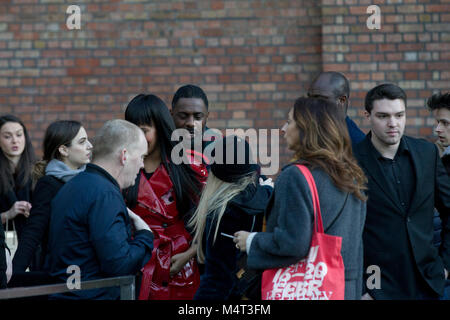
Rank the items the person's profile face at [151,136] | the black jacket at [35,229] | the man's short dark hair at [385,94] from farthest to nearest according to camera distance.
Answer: the person's profile face at [151,136], the black jacket at [35,229], the man's short dark hair at [385,94]

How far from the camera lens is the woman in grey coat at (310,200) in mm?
2637

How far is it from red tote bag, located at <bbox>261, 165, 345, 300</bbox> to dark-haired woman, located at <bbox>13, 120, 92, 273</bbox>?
5.23 ft

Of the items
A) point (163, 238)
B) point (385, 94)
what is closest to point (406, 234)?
point (385, 94)

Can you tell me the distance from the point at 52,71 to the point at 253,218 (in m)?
4.40

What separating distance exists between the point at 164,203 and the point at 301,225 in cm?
127

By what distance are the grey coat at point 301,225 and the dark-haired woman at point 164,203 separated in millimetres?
971

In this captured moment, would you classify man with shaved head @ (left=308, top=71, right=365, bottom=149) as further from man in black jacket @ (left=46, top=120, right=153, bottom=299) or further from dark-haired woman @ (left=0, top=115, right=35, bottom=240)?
dark-haired woman @ (left=0, top=115, right=35, bottom=240)

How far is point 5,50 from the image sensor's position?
22.6ft

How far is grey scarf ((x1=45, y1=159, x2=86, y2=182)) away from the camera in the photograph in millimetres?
3934

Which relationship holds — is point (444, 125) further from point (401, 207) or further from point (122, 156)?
point (122, 156)

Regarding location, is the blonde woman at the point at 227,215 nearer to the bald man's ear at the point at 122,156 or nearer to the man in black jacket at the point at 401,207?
the bald man's ear at the point at 122,156

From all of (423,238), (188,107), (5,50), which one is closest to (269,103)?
(188,107)

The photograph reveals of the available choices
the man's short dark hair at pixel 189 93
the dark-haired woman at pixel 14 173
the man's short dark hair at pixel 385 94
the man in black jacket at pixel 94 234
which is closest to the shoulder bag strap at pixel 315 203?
the man in black jacket at pixel 94 234
